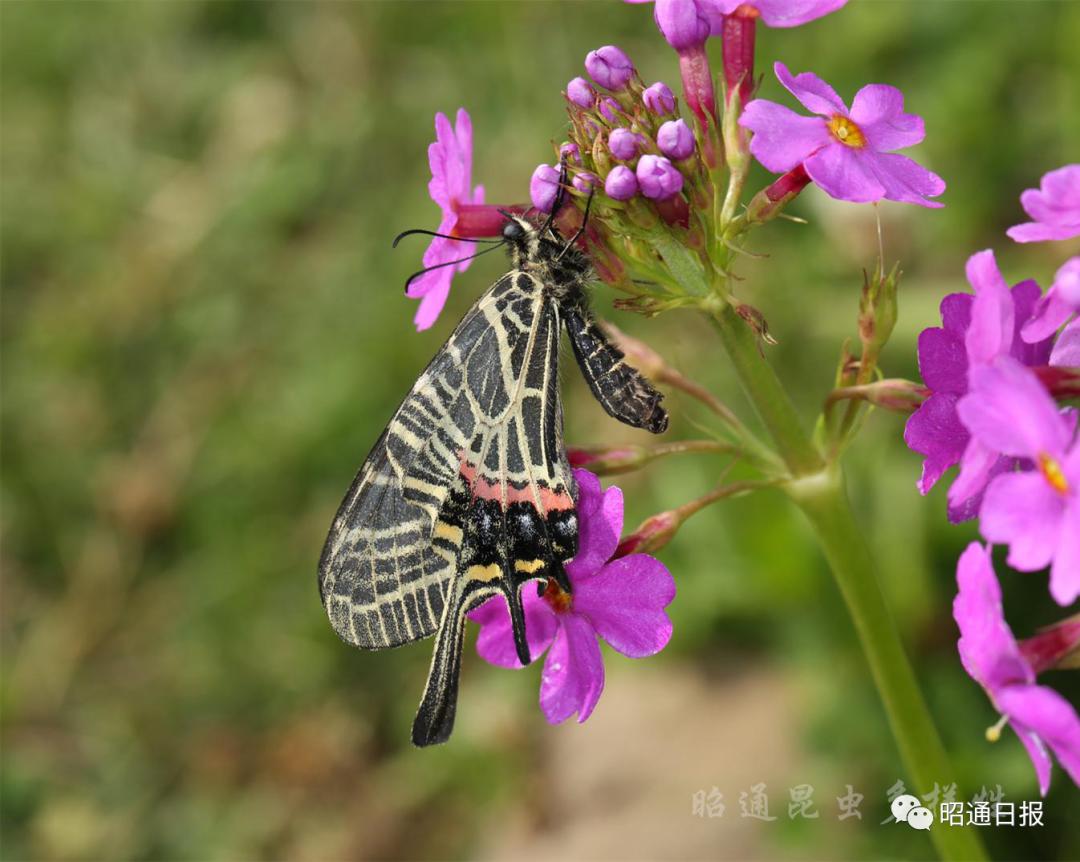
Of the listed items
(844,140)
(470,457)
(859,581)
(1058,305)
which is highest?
(844,140)

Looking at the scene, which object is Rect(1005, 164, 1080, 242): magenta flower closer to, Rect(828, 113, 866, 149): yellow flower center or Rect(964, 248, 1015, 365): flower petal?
→ Rect(964, 248, 1015, 365): flower petal

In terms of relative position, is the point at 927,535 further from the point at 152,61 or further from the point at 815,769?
the point at 152,61

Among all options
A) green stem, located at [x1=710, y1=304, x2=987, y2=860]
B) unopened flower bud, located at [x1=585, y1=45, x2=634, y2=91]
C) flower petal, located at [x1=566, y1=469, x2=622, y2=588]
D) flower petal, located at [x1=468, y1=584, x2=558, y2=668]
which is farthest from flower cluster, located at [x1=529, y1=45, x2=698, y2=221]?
flower petal, located at [x1=468, y1=584, x2=558, y2=668]

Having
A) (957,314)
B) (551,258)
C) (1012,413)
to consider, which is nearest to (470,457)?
(551,258)

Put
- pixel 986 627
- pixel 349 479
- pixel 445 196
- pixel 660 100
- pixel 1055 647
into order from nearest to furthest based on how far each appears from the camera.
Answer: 1. pixel 986 627
2. pixel 1055 647
3. pixel 660 100
4. pixel 445 196
5. pixel 349 479

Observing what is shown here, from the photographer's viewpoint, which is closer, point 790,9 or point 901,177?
point 901,177

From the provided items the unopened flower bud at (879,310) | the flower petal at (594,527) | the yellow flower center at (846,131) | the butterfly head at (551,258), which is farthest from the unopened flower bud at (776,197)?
the flower petal at (594,527)

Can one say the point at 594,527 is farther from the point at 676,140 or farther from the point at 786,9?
the point at 786,9
